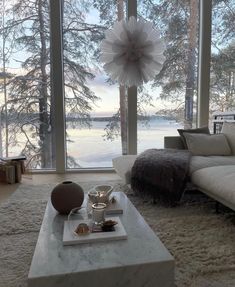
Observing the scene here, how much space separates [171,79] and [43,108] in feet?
7.04

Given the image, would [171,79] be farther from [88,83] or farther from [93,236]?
[93,236]

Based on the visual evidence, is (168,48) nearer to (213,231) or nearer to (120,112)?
(120,112)

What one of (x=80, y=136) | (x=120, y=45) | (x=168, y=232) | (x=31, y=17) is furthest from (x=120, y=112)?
(x=168, y=232)

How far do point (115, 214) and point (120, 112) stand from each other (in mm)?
3122

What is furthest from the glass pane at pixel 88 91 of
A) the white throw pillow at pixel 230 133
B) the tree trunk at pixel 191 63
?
the white throw pillow at pixel 230 133

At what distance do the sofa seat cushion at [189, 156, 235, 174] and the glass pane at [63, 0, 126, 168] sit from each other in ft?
6.12

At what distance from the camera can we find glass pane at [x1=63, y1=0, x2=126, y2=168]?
177 inches

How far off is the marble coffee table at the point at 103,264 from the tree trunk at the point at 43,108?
11.1 feet

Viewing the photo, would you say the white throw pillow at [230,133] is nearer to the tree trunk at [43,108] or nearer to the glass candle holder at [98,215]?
the glass candle holder at [98,215]

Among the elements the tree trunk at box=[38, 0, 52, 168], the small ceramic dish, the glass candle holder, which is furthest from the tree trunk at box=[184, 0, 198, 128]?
the glass candle holder

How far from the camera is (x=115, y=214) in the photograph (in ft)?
5.80

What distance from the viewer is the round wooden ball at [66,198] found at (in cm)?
180

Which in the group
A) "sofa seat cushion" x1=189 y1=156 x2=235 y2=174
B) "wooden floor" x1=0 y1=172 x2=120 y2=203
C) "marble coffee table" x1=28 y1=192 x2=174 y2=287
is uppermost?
"sofa seat cushion" x1=189 y1=156 x2=235 y2=174

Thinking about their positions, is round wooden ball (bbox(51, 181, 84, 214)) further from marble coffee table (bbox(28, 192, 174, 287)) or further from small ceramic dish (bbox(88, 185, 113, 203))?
marble coffee table (bbox(28, 192, 174, 287))
